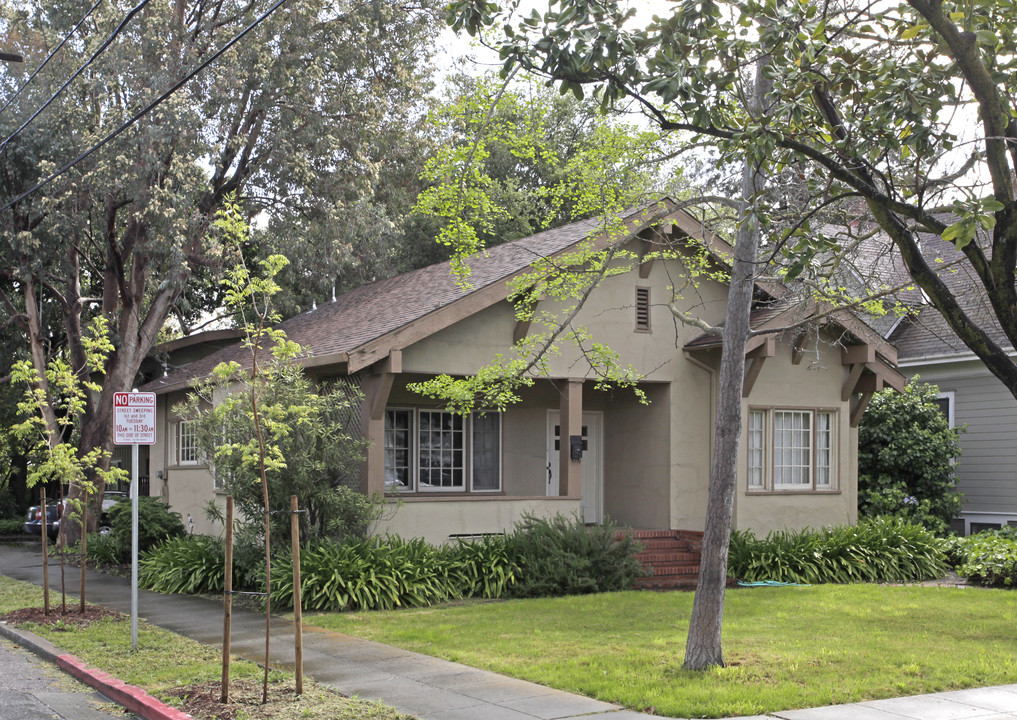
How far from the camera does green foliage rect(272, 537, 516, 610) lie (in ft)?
44.4

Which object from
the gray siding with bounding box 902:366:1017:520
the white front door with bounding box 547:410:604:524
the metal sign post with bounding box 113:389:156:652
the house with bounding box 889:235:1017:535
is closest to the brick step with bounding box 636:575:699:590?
the white front door with bounding box 547:410:604:524

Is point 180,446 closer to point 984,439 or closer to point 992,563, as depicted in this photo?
point 992,563

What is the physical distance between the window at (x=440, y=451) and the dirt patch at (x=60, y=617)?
5.49m

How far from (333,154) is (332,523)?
1068 cm

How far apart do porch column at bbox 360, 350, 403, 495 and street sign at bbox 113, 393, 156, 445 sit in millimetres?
4225

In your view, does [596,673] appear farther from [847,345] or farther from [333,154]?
[333,154]

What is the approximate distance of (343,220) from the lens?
2192 centimetres

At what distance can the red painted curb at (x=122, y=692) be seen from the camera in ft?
26.2

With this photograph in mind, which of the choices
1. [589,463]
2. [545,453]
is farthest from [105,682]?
[589,463]

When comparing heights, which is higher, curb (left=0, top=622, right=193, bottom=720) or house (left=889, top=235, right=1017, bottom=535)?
house (left=889, top=235, right=1017, bottom=535)

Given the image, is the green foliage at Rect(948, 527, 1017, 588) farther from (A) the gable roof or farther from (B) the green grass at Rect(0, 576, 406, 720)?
(B) the green grass at Rect(0, 576, 406, 720)

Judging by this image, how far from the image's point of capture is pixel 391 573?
45.9 feet

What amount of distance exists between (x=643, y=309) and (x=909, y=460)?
7.10 meters

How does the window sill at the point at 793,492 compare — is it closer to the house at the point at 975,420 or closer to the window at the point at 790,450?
the window at the point at 790,450
